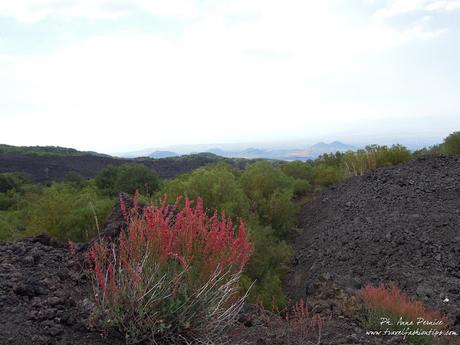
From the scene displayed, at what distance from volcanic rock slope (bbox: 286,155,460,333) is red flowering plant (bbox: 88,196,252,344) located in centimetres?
513

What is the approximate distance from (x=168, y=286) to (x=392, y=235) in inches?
379

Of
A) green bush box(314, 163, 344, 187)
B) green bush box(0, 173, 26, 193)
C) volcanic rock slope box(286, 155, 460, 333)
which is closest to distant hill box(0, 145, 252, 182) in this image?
green bush box(0, 173, 26, 193)

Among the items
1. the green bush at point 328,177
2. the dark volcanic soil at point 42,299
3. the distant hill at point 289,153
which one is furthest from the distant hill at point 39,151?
the dark volcanic soil at point 42,299

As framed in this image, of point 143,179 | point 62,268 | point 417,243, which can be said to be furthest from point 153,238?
point 143,179

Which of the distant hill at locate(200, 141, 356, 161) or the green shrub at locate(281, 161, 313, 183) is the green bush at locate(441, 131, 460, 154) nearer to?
the green shrub at locate(281, 161, 313, 183)

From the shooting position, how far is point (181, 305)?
13.1ft

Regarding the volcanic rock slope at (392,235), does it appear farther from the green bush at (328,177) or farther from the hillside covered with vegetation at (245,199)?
the green bush at (328,177)

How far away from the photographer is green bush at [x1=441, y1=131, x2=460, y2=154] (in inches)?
883

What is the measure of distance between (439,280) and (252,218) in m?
5.51

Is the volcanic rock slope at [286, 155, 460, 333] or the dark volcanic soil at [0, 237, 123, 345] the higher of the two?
the dark volcanic soil at [0, 237, 123, 345]

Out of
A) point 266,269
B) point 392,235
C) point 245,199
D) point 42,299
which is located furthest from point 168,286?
point 245,199

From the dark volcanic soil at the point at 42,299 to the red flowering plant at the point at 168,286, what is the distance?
0.81 feet

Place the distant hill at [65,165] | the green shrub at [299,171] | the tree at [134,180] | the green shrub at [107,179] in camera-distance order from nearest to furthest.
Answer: the tree at [134,180] < the green shrub at [299,171] < the green shrub at [107,179] < the distant hill at [65,165]

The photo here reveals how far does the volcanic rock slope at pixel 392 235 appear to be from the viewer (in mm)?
9766
